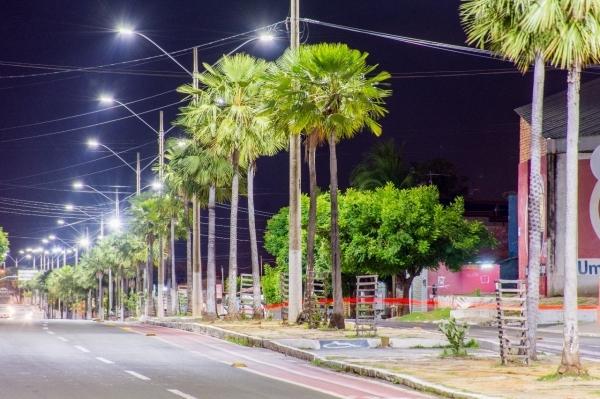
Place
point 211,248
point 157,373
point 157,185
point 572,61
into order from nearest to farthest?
point 572,61, point 157,373, point 211,248, point 157,185

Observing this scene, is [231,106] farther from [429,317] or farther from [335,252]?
[429,317]

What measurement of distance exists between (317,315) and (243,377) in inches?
549

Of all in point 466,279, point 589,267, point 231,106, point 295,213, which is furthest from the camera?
point 466,279

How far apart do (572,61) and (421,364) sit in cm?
659

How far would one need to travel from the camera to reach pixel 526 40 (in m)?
18.2

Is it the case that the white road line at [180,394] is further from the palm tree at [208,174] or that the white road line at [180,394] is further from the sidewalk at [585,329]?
the palm tree at [208,174]

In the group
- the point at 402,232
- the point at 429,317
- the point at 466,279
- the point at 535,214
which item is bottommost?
the point at 429,317

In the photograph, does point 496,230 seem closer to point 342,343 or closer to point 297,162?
point 297,162

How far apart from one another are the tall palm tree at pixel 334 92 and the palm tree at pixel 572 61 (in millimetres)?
12394

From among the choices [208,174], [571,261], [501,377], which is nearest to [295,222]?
[208,174]

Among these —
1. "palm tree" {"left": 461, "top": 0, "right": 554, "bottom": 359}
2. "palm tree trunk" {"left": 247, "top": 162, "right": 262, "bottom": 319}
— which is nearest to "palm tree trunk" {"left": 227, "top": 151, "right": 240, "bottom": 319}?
"palm tree trunk" {"left": 247, "top": 162, "right": 262, "bottom": 319}

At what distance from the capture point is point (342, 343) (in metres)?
25.8

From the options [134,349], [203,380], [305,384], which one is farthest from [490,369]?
[134,349]

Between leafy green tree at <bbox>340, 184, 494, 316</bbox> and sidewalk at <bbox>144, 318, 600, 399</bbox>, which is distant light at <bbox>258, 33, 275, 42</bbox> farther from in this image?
leafy green tree at <bbox>340, 184, 494, 316</bbox>
